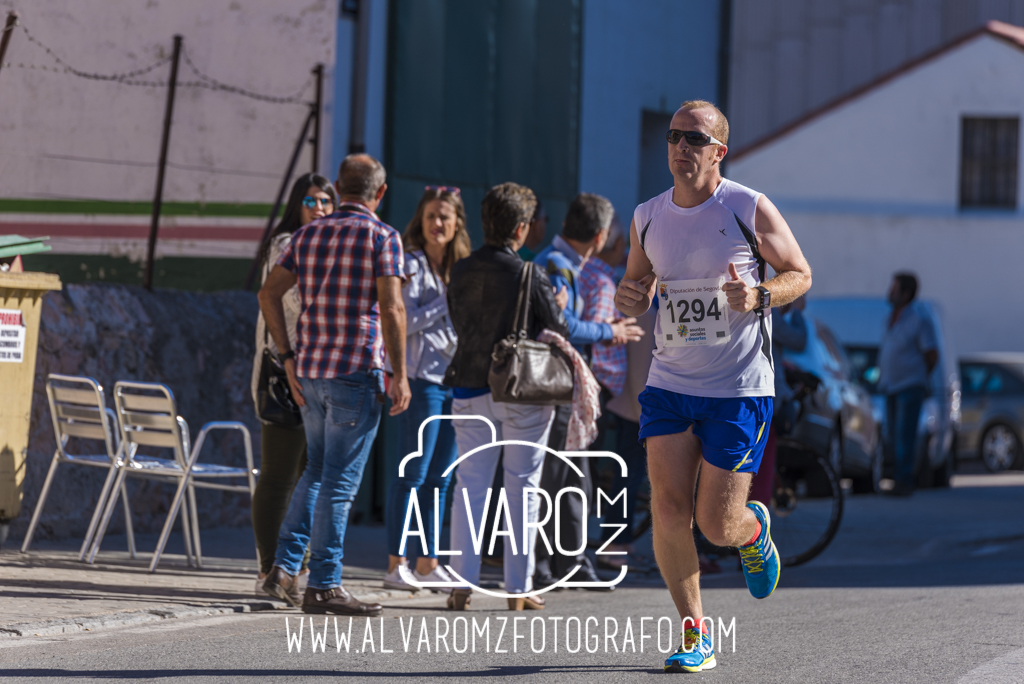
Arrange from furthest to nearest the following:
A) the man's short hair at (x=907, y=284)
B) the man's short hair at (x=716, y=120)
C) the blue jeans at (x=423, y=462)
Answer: the man's short hair at (x=907, y=284) < the blue jeans at (x=423, y=462) < the man's short hair at (x=716, y=120)

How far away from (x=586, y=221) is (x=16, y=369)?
3230 millimetres

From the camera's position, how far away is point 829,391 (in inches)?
530

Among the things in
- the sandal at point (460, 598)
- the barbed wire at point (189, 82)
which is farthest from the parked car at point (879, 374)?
the sandal at point (460, 598)

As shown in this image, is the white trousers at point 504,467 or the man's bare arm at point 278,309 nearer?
the man's bare arm at point 278,309

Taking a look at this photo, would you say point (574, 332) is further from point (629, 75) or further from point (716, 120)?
point (629, 75)

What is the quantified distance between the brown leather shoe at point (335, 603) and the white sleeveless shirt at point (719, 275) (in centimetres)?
198

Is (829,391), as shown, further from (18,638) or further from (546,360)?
(18,638)

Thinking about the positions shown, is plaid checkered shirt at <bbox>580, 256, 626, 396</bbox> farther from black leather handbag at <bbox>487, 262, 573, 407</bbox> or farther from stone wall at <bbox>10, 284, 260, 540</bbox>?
stone wall at <bbox>10, 284, 260, 540</bbox>

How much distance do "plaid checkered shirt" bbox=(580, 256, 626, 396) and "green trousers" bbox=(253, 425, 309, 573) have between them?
1.76 meters

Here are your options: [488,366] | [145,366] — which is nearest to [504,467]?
[488,366]

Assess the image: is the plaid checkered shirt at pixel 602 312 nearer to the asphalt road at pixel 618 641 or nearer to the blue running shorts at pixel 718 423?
the asphalt road at pixel 618 641

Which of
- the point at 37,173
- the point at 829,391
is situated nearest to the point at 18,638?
the point at 37,173

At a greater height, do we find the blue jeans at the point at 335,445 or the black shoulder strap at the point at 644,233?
the black shoulder strap at the point at 644,233

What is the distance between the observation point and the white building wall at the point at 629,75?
46.8 feet
